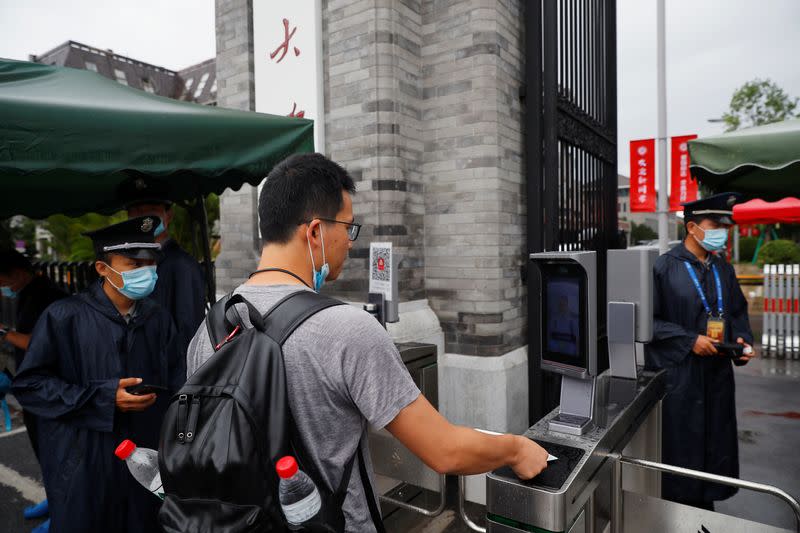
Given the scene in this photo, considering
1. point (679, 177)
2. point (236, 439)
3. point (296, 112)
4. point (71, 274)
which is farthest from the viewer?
point (71, 274)

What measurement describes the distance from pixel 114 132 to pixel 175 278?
1.18 meters

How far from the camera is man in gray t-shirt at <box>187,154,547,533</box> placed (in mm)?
1242

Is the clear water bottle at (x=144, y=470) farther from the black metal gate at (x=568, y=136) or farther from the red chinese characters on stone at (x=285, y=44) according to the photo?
the red chinese characters on stone at (x=285, y=44)

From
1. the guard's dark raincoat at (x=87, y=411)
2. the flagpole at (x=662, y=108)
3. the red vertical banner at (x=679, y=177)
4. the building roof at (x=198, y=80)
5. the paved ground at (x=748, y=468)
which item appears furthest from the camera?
the building roof at (x=198, y=80)

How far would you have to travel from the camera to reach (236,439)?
1165 millimetres

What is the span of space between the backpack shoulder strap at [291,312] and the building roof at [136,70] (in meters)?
36.4

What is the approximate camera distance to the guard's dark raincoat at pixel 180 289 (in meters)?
3.38

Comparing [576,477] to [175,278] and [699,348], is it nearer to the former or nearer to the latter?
[699,348]

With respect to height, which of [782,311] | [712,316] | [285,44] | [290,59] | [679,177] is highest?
[285,44]

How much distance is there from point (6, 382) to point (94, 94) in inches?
82.4

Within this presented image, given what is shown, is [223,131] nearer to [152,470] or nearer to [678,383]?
[152,470]

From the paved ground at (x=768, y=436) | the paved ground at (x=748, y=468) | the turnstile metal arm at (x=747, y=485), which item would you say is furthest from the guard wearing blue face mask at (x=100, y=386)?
the paved ground at (x=768, y=436)

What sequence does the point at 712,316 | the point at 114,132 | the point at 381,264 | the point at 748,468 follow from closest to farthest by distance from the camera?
the point at 114,132
the point at 381,264
the point at 712,316
the point at 748,468

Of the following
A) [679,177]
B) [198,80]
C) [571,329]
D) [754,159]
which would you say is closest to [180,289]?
[571,329]
